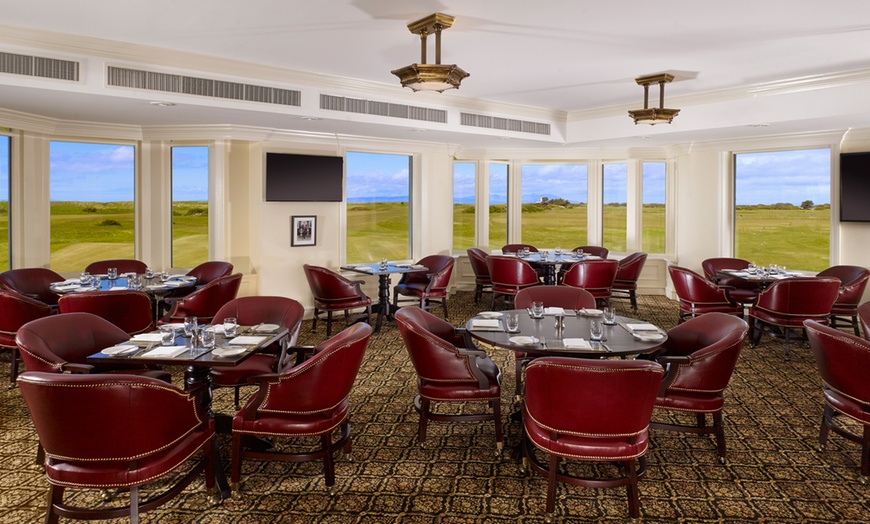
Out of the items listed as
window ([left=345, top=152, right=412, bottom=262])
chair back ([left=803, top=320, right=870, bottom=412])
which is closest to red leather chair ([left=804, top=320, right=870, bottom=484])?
chair back ([left=803, top=320, right=870, bottom=412])

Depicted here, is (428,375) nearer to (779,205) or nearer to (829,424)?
(829,424)

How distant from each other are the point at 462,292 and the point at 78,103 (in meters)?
6.50

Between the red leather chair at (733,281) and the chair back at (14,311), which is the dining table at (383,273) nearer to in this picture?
the chair back at (14,311)

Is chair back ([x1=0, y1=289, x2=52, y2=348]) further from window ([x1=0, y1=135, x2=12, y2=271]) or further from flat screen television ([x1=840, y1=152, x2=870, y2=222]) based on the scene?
flat screen television ([x1=840, y1=152, x2=870, y2=222])

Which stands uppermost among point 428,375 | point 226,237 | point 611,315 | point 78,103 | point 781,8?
point 781,8

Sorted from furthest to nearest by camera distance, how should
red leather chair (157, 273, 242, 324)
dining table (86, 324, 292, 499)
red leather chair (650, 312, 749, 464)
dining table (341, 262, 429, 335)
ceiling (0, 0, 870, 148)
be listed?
dining table (341, 262, 429, 335) → red leather chair (157, 273, 242, 324) → ceiling (0, 0, 870, 148) → red leather chair (650, 312, 749, 464) → dining table (86, 324, 292, 499)

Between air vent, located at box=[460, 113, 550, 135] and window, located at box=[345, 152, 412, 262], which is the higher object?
air vent, located at box=[460, 113, 550, 135]

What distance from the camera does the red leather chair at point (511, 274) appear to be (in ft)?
26.2

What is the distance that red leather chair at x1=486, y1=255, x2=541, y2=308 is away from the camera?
8000 millimetres

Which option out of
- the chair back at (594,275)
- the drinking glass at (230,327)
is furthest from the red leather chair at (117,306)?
the chair back at (594,275)

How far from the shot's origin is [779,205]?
354 inches

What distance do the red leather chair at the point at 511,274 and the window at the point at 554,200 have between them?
289 centimetres

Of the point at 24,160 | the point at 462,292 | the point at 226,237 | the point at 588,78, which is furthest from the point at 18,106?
the point at 462,292

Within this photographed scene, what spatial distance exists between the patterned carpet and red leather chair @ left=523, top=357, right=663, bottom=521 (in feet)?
1.05
